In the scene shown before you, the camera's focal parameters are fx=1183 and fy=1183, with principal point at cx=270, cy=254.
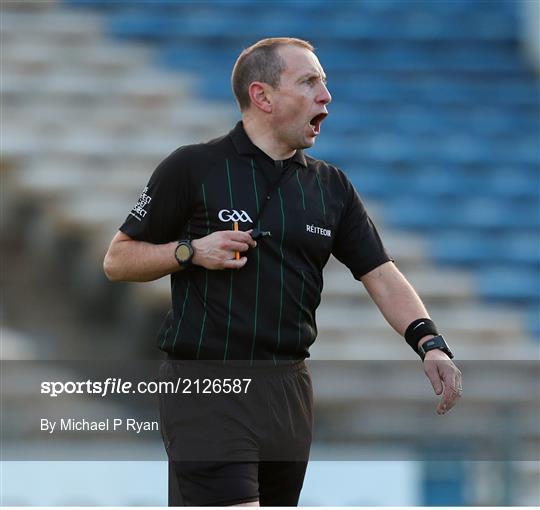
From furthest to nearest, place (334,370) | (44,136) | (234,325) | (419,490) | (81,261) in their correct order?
(44,136) → (81,261) → (334,370) → (419,490) → (234,325)

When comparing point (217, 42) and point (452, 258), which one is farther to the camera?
point (217, 42)

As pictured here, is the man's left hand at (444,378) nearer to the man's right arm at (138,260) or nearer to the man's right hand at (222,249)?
the man's right hand at (222,249)

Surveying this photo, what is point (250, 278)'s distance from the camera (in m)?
2.56

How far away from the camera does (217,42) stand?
257 inches

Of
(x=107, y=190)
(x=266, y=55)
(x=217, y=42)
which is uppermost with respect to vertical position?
(x=217, y=42)

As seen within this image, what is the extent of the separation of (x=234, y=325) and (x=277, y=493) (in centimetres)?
42

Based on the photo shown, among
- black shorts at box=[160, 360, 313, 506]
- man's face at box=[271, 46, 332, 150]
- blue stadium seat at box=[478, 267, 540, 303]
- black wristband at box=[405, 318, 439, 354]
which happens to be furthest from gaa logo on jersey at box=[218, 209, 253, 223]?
blue stadium seat at box=[478, 267, 540, 303]

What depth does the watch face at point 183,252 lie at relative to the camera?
2.48 metres

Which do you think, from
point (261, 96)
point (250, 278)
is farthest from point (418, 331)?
point (261, 96)

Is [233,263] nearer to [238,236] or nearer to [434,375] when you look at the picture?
[238,236]

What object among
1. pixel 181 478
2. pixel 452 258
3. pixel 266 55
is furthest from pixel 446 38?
pixel 181 478

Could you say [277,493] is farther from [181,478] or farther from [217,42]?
[217,42]

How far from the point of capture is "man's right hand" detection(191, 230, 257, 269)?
8.04ft

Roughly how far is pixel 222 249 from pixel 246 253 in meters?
0.11
